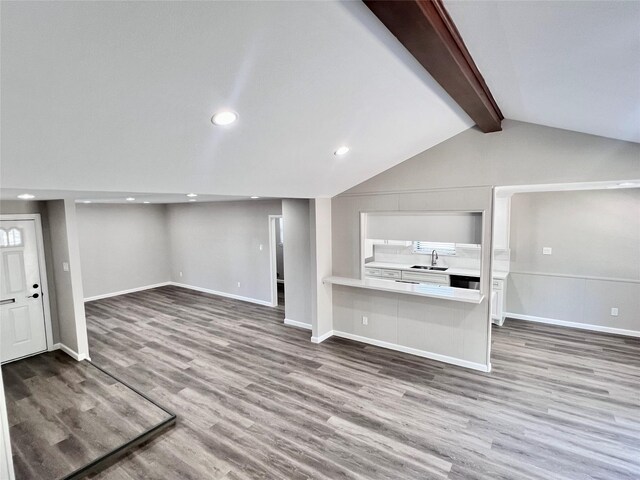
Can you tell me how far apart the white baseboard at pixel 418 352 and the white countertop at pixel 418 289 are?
830 mm

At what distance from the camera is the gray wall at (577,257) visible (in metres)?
4.76

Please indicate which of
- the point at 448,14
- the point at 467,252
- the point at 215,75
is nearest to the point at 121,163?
the point at 215,75

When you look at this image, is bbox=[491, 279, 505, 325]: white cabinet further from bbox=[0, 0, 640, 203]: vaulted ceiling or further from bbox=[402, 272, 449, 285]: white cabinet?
bbox=[0, 0, 640, 203]: vaulted ceiling

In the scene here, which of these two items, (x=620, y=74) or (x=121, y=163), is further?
(x=121, y=163)

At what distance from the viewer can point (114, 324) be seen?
19.1ft

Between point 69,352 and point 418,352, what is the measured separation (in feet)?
16.5

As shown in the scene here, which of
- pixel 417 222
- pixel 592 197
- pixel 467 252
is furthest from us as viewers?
pixel 467 252

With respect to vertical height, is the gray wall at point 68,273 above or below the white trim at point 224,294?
above

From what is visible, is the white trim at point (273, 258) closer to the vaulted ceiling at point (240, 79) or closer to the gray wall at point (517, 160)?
the gray wall at point (517, 160)

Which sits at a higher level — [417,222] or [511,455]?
[417,222]

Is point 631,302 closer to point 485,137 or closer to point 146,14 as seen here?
point 485,137

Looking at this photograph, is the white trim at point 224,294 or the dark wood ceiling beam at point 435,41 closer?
the dark wood ceiling beam at point 435,41

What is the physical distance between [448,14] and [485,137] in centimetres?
254

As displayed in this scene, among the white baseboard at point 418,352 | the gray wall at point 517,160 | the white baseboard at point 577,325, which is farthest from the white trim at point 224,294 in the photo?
the white baseboard at point 577,325
